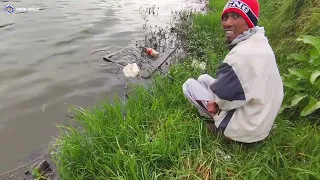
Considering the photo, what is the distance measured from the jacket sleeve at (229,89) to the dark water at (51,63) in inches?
93.8

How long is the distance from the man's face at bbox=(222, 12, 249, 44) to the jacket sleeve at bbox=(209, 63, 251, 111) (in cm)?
38

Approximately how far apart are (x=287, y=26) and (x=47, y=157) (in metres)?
4.30

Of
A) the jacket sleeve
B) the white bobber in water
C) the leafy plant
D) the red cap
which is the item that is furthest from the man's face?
the white bobber in water

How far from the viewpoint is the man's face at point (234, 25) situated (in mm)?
2699

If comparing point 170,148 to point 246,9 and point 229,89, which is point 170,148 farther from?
point 246,9

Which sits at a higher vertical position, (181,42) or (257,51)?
(257,51)

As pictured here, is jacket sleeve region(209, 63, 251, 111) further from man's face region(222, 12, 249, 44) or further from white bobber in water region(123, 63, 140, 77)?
white bobber in water region(123, 63, 140, 77)

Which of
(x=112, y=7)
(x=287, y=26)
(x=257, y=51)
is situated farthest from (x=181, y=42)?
(x=257, y=51)

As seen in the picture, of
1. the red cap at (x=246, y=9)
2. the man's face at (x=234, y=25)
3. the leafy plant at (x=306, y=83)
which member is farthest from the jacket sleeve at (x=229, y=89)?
the leafy plant at (x=306, y=83)

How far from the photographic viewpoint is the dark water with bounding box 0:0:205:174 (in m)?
3.93

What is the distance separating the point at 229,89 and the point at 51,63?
4205mm

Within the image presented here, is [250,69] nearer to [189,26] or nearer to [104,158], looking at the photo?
[104,158]

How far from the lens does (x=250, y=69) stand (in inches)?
95.3

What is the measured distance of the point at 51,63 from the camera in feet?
18.5
